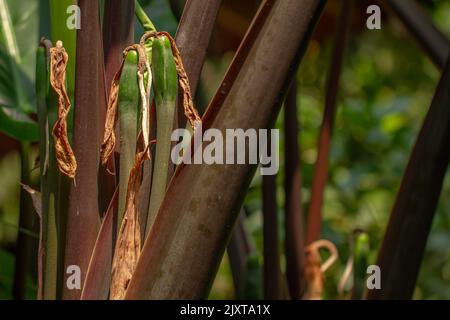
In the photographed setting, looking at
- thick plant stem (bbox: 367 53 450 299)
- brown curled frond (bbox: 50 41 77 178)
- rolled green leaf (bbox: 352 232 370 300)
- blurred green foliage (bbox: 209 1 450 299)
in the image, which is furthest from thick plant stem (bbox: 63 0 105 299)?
blurred green foliage (bbox: 209 1 450 299)

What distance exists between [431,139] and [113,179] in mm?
167

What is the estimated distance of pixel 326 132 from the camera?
2.34ft

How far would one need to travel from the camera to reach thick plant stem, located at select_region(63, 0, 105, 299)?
369 mm

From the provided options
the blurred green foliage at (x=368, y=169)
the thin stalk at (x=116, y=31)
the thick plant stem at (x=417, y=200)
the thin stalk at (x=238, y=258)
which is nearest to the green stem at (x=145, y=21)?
the thin stalk at (x=116, y=31)

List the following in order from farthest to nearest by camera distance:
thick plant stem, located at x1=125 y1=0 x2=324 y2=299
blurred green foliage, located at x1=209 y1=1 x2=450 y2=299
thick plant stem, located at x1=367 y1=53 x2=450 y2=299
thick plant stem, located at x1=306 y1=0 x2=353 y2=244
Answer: blurred green foliage, located at x1=209 y1=1 x2=450 y2=299, thick plant stem, located at x1=306 y1=0 x2=353 y2=244, thick plant stem, located at x1=367 y1=53 x2=450 y2=299, thick plant stem, located at x1=125 y1=0 x2=324 y2=299

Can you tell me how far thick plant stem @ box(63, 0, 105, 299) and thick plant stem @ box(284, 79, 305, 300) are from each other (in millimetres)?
284

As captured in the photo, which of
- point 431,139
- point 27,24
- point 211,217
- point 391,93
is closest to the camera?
point 211,217

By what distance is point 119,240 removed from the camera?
343 mm

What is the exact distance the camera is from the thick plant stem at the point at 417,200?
429mm

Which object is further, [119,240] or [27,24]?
[27,24]

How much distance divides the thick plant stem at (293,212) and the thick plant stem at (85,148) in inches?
11.2

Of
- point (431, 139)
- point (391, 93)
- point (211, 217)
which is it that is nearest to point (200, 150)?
point (211, 217)

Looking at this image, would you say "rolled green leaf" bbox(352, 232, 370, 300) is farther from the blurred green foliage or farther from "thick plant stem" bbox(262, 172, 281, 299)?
the blurred green foliage
